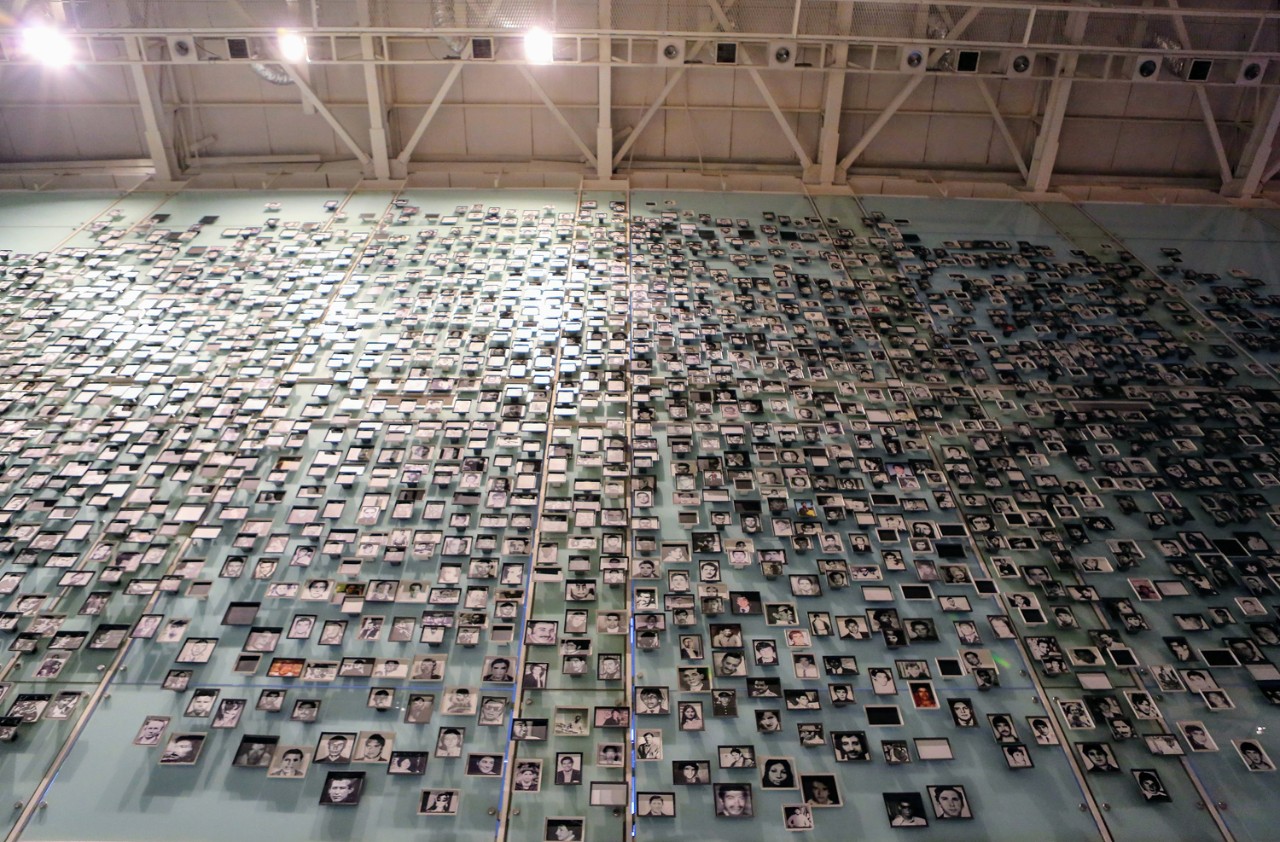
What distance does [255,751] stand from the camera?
18.4ft

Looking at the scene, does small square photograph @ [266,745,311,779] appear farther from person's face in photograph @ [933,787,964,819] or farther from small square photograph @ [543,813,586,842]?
person's face in photograph @ [933,787,964,819]

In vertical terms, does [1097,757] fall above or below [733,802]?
above

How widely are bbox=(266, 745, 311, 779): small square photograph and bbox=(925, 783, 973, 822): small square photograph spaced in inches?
154

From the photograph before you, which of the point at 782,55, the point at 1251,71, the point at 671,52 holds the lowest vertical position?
the point at 671,52

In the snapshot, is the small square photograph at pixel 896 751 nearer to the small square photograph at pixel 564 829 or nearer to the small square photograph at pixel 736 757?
the small square photograph at pixel 736 757

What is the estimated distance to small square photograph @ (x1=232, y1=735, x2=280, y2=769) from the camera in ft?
18.1

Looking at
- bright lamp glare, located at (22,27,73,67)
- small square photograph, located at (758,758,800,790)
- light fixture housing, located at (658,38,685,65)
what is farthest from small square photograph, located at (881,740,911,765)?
bright lamp glare, located at (22,27,73,67)

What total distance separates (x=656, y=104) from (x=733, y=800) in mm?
11981

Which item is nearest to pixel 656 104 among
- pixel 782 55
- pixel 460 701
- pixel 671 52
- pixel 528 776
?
pixel 671 52

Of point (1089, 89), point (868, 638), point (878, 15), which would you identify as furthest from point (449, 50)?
point (868, 638)

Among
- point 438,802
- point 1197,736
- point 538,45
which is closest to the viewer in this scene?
point 438,802

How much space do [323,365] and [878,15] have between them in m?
10.0

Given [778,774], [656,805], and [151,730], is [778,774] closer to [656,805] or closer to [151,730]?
[656,805]

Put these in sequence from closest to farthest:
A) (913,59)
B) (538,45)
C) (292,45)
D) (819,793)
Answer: (819,793)
(538,45)
(292,45)
(913,59)
